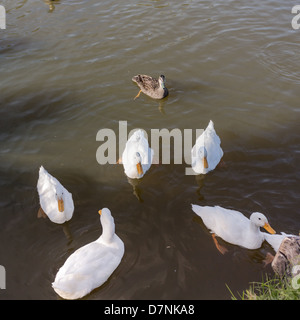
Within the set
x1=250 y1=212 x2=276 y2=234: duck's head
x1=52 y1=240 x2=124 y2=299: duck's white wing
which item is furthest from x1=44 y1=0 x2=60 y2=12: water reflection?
x1=250 y1=212 x2=276 y2=234: duck's head

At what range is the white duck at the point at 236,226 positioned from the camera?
577 cm

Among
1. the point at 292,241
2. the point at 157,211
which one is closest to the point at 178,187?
the point at 157,211

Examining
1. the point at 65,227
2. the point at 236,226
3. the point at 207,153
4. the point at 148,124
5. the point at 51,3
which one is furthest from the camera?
the point at 51,3

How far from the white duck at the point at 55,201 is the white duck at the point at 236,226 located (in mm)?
2434

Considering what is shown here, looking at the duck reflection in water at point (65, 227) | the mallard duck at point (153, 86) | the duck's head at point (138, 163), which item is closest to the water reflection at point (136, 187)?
the duck's head at point (138, 163)

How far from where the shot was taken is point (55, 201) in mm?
→ 6316

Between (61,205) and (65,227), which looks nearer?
(61,205)

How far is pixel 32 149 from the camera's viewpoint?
8.00m

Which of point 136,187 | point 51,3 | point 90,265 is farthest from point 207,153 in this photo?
point 51,3

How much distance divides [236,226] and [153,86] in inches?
183

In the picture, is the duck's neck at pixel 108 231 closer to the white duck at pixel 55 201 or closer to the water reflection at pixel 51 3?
the white duck at pixel 55 201

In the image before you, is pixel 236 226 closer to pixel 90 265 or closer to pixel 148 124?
pixel 90 265
